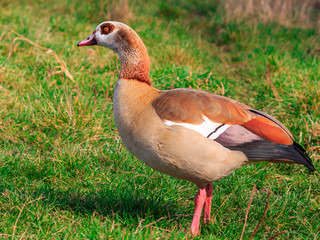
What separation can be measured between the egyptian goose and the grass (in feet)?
1.51

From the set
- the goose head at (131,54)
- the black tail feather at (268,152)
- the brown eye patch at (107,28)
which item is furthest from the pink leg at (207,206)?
the brown eye patch at (107,28)

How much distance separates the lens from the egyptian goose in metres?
2.87

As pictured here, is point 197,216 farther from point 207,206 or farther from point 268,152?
point 268,152

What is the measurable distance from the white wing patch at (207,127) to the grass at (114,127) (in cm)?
69

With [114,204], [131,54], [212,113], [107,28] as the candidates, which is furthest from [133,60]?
[114,204]

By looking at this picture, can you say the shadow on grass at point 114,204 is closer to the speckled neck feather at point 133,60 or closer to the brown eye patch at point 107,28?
the speckled neck feather at point 133,60

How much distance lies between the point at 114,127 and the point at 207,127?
74.5 inches

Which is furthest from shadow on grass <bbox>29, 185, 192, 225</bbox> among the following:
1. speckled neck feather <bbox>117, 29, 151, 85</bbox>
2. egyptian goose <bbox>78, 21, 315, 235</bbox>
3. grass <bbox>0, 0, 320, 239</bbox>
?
speckled neck feather <bbox>117, 29, 151, 85</bbox>

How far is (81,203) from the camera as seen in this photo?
335 cm

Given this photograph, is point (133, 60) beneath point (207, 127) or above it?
above

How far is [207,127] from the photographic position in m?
2.94

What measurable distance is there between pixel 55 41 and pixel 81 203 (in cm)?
339

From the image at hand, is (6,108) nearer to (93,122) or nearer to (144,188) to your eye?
(93,122)

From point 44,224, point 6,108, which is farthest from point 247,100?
point 44,224
